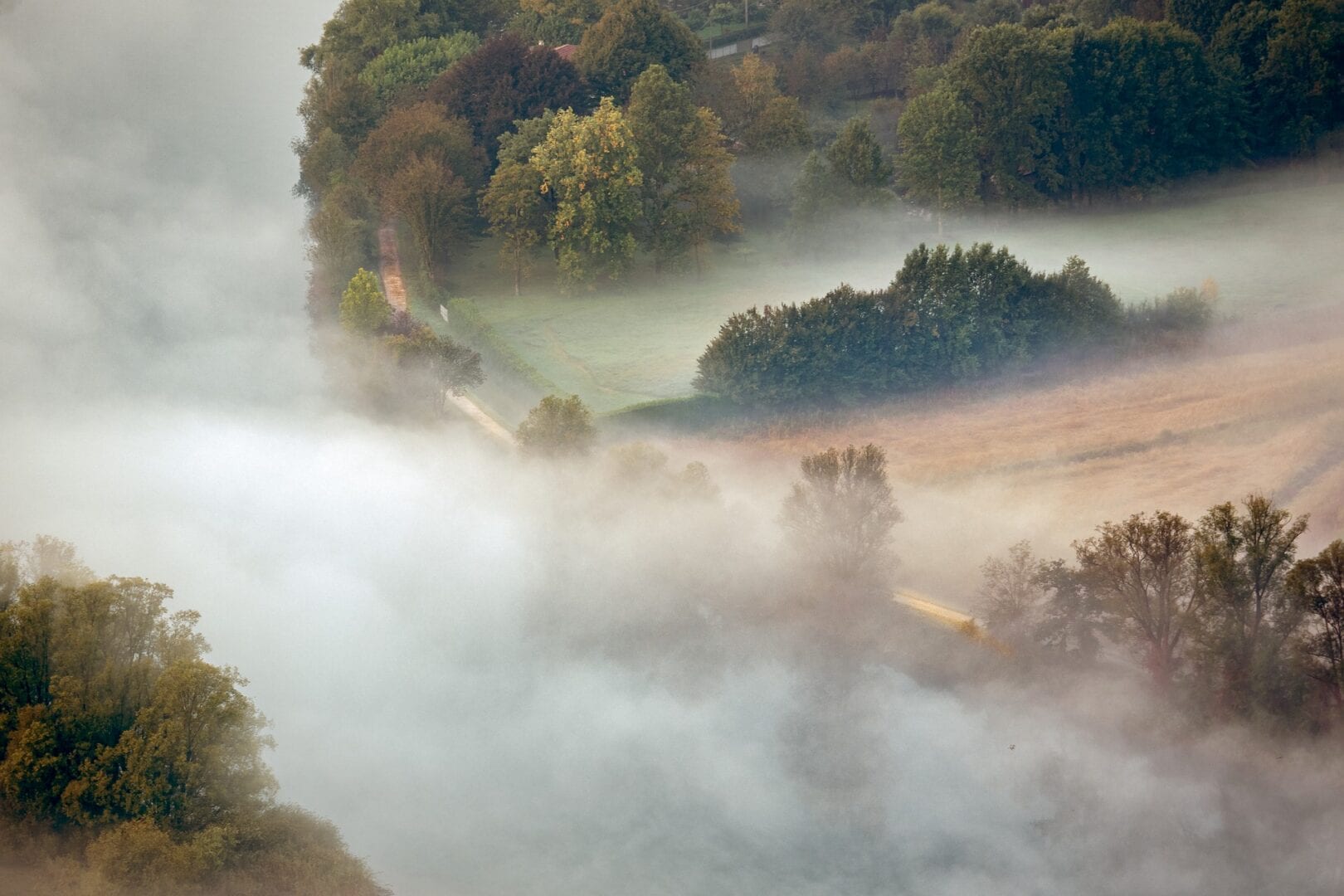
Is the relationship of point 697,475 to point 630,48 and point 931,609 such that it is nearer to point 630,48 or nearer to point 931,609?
point 931,609

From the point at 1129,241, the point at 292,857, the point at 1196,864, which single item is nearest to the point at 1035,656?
the point at 1196,864

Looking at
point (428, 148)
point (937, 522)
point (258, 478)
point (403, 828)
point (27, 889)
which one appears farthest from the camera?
point (428, 148)

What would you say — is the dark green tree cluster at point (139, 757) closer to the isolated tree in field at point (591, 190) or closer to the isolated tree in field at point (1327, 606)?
the isolated tree in field at point (1327, 606)

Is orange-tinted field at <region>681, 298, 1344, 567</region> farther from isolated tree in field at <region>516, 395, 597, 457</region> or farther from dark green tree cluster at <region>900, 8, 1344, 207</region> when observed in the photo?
dark green tree cluster at <region>900, 8, 1344, 207</region>

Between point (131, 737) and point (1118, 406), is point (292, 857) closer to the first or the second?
point (131, 737)

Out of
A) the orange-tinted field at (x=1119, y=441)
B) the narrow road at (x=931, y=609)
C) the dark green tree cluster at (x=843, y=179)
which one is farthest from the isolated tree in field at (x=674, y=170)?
the narrow road at (x=931, y=609)

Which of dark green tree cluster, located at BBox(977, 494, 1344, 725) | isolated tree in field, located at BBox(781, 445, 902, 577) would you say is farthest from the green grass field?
dark green tree cluster, located at BBox(977, 494, 1344, 725)
